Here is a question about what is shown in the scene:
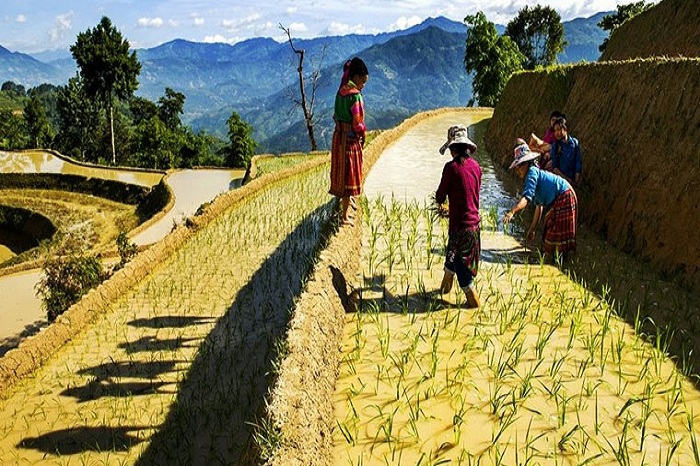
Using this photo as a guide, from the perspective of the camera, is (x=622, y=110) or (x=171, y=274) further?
(x=171, y=274)

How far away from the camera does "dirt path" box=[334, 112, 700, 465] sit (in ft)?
11.2

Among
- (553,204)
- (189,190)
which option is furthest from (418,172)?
(189,190)

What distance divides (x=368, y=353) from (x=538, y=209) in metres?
3.23

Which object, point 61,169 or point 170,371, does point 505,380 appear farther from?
point 61,169

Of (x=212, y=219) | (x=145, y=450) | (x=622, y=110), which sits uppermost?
(x=622, y=110)

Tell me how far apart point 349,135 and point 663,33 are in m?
14.5

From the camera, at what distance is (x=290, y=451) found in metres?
3.02

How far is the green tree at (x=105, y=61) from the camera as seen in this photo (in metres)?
40.1

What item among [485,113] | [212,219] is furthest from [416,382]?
[485,113]

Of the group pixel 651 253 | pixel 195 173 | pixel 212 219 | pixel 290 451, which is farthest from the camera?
pixel 195 173

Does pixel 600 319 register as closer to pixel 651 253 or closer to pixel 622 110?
pixel 651 253

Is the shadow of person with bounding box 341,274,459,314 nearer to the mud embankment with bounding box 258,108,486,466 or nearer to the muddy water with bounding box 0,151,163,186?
the mud embankment with bounding box 258,108,486,466

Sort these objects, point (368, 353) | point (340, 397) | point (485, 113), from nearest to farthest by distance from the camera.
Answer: point (340, 397)
point (368, 353)
point (485, 113)

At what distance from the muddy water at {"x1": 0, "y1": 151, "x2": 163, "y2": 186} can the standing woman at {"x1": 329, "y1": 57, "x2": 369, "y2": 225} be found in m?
26.7
